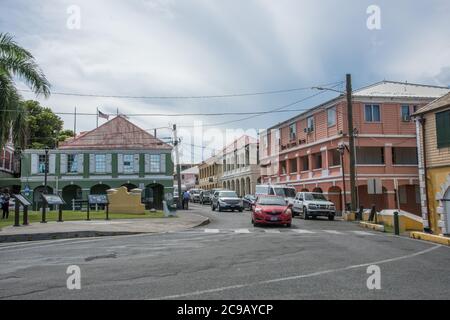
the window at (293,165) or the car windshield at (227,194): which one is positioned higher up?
the window at (293,165)

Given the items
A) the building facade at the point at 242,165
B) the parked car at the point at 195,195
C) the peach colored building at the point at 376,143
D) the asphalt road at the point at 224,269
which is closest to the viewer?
the asphalt road at the point at 224,269

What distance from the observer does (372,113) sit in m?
37.8

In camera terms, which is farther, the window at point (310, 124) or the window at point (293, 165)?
the window at point (293, 165)

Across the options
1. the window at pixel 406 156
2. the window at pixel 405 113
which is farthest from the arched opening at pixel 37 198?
the window at pixel 405 113

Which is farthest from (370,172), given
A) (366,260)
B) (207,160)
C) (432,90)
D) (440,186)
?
(207,160)

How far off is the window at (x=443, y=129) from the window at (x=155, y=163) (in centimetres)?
2957

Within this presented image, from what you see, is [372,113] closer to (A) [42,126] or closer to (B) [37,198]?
(B) [37,198]

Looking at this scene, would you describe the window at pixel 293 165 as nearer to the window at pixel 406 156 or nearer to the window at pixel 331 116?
the window at pixel 331 116

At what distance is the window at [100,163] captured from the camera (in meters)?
46.8

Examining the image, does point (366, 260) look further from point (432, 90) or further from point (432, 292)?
point (432, 90)

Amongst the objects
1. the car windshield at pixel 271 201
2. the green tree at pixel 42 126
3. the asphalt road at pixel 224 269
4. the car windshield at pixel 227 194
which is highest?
the green tree at pixel 42 126

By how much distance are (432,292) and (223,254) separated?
5.49 metres

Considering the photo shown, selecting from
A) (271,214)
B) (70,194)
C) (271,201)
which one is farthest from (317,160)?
(70,194)

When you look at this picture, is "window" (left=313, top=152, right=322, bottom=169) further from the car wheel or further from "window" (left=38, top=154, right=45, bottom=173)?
"window" (left=38, top=154, right=45, bottom=173)
